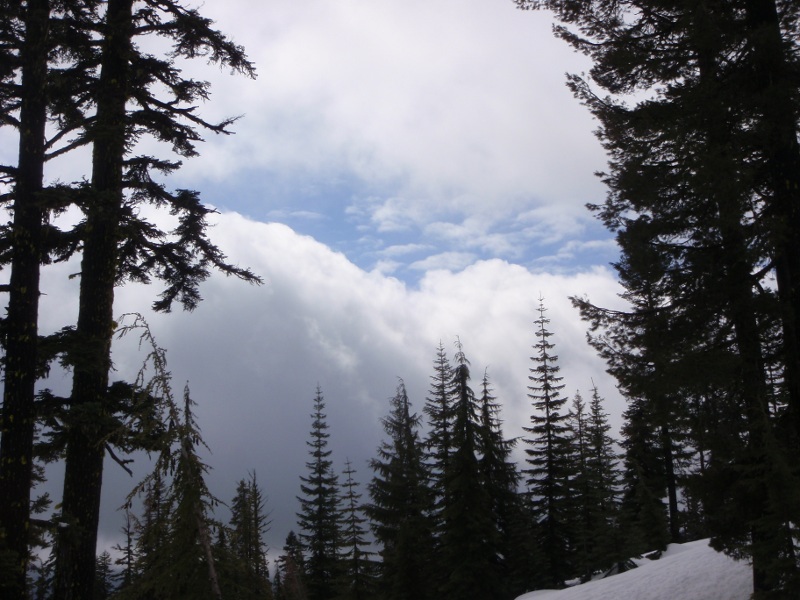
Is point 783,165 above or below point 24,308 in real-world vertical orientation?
above

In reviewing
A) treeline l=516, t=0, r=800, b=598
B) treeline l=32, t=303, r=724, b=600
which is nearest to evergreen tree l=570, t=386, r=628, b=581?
treeline l=32, t=303, r=724, b=600

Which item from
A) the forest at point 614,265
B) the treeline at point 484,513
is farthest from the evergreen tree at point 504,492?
the forest at point 614,265

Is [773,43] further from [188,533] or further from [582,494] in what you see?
[582,494]

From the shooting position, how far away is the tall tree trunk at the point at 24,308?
28.6 ft

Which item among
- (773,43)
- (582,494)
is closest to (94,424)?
(773,43)

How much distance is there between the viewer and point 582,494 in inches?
1398

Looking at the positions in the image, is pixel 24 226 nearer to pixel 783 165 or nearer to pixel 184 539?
pixel 184 539

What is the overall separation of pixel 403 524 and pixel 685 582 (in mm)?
18011

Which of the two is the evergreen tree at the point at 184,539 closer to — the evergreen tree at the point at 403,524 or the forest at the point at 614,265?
the forest at the point at 614,265

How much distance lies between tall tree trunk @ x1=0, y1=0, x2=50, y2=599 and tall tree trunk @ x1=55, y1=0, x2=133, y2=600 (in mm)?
533

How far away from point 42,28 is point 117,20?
1.11 metres

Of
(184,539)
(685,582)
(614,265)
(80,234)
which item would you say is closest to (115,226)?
(80,234)

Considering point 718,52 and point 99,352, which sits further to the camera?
point 718,52

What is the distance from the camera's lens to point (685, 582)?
15250 mm
